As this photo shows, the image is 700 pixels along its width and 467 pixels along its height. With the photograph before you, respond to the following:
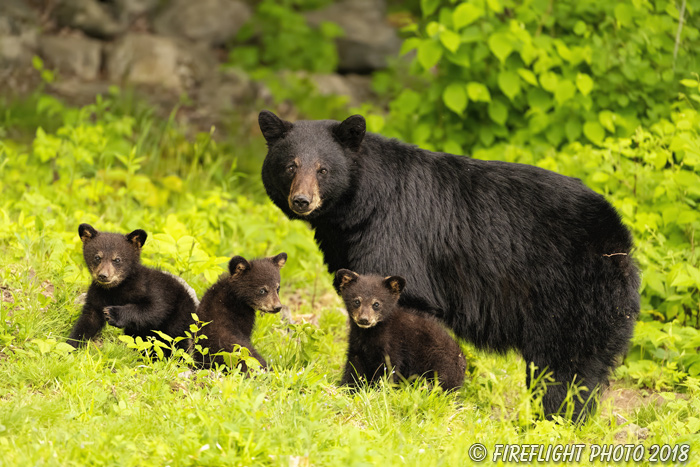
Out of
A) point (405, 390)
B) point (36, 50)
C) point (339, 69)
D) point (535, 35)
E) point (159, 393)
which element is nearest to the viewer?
point (159, 393)

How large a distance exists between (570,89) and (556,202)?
9.38ft

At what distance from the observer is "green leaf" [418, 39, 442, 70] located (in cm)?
714

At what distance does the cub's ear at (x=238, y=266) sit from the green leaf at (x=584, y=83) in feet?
13.6

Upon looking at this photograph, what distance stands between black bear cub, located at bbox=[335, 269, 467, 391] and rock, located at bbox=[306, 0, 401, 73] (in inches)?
399

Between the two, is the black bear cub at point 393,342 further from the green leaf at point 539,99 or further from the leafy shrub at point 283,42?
the leafy shrub at point 283,42

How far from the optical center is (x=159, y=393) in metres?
3.90

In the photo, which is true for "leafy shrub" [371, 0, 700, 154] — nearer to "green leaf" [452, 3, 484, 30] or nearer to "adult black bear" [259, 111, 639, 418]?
"green leaf" [452, 3, 484, 30]

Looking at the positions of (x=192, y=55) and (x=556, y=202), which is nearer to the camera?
(x=556, y=202)

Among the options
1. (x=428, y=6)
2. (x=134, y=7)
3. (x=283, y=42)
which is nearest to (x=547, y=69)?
(x=428, y=6)

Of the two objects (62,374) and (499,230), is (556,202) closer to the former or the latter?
(499,230)

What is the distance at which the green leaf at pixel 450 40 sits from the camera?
704 cm

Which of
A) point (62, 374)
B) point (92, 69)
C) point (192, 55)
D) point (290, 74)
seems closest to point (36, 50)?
point (92, 69)

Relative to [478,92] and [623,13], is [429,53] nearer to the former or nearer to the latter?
[478,92]

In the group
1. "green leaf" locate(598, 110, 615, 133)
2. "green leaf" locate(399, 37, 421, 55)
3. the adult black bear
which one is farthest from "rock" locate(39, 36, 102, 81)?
"green leaf" locate(598, 110, 615, 133)
